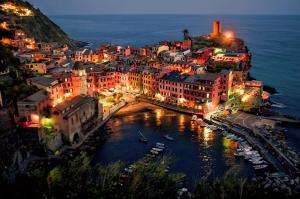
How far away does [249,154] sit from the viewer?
5275 cm

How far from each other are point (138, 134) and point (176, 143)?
337 inches

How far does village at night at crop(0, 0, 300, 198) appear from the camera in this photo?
38844 mm

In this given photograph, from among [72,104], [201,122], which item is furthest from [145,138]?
[72,104]

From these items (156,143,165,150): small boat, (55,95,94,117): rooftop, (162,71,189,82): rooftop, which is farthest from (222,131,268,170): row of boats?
(55,95,94,117): rooftop

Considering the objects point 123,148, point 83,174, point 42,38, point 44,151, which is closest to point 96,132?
point 123,148

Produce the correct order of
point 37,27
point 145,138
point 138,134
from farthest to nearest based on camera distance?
point 37,27, point 138,134, point 145,138

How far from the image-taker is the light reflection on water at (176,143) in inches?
2013

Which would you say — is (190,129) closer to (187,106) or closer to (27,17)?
(187,106)

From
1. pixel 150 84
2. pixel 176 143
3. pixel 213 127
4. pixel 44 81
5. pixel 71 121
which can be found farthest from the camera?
pixel 150 84

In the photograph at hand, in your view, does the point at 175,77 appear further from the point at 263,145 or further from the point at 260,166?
the point at 260,166

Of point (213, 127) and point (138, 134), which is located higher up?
point (213, 127)

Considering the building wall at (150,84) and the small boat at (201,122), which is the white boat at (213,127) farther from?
the building wall at (150,84)

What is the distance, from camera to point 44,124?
57438 mm

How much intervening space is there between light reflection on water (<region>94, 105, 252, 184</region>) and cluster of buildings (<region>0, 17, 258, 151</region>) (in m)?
5.79
